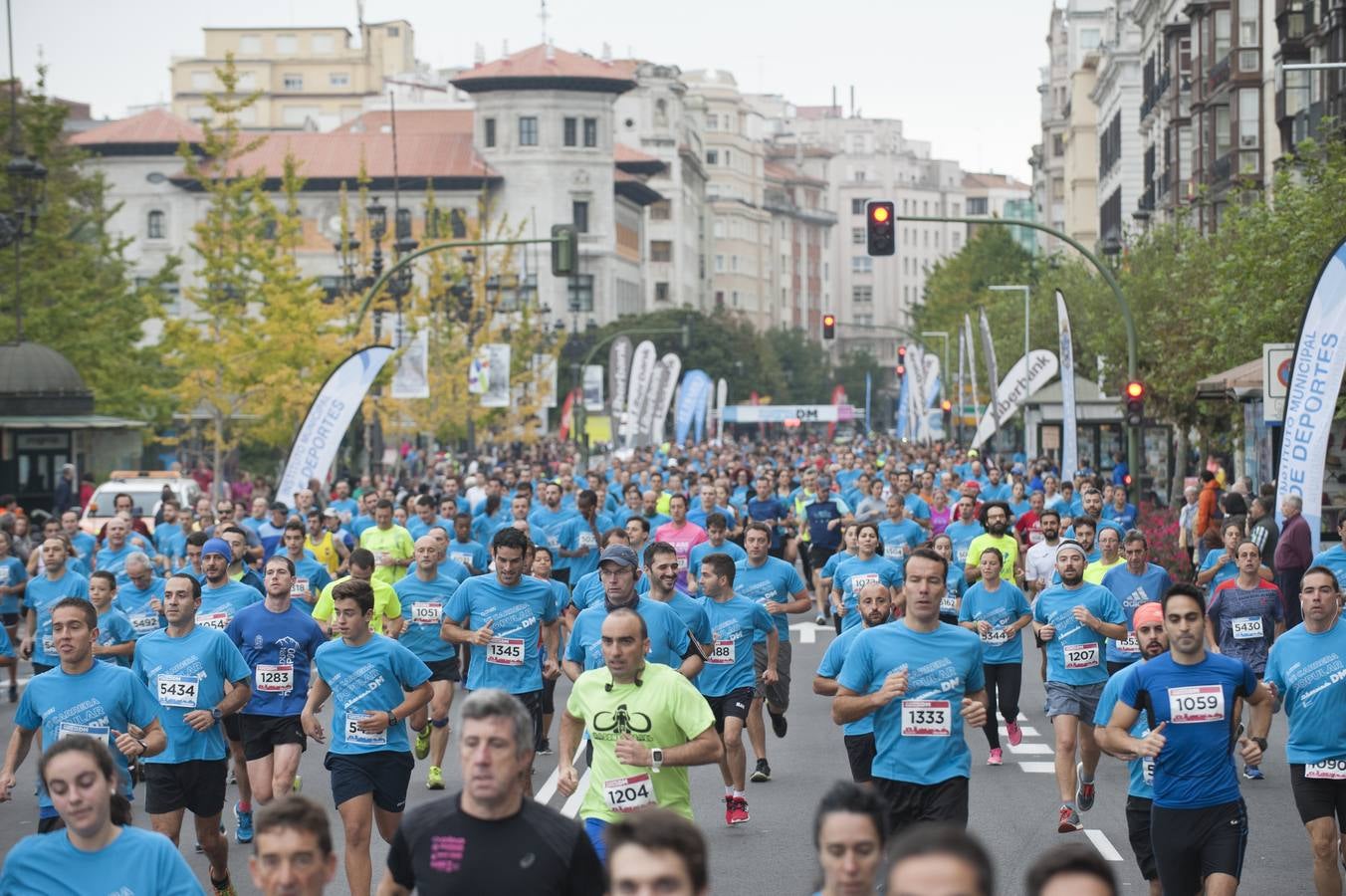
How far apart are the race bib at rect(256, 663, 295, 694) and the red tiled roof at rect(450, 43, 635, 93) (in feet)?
332

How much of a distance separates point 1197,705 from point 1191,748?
0.59 ft

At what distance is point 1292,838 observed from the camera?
12.5 meters

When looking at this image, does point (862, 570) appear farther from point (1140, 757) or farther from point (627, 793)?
point (627, 793)

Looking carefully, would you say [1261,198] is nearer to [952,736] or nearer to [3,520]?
[3,520]

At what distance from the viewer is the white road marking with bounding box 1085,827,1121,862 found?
39.5ft

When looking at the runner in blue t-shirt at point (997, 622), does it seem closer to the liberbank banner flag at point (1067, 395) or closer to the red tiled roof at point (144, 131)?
the liberbank banner flag at point (1067, 395)

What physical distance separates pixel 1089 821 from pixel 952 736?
4.25 metres

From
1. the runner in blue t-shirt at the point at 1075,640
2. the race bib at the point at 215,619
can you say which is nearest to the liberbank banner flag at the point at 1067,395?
the runner in blue t-shirt at the point at 1075,640

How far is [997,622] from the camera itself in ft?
49.6

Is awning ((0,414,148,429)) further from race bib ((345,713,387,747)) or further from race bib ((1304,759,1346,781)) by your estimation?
race bib ((1304,759,1346,781))

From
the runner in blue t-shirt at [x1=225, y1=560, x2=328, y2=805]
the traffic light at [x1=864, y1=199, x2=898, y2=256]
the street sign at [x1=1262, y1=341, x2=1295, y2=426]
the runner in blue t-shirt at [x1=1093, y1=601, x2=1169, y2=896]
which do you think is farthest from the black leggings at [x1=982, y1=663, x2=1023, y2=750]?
the traffic light at [x1=864, y1=199, x2=898, y2=256]

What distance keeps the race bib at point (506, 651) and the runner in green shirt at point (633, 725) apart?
190 inches

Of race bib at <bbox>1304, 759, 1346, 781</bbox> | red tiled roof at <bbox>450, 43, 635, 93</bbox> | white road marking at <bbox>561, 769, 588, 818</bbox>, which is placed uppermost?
red tiled roof at <bbox>450, 43, 635, 93</bbox>

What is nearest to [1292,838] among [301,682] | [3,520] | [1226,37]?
[301,682]
